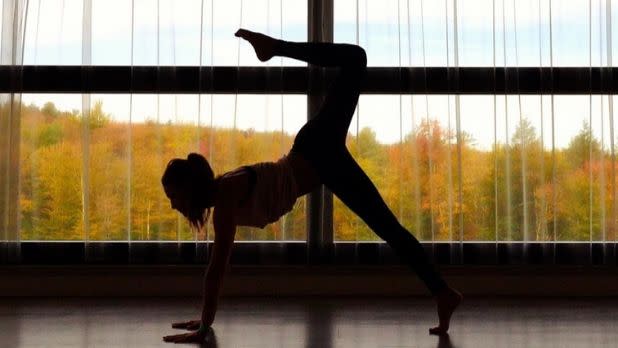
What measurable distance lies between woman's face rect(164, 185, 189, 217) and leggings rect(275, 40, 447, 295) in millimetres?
483

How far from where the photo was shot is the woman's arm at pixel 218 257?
9.55 ft

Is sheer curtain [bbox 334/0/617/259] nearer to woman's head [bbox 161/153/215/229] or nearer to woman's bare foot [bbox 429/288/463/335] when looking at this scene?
woman's bare foot [bbox 429/288/463/335]

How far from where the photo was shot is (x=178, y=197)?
2.90m

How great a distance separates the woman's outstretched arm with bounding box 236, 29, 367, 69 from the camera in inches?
119

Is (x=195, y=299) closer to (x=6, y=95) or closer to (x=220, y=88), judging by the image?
(x=220, y=88)

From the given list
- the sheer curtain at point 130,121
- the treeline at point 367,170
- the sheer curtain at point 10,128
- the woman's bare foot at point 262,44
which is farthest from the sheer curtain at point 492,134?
the sheer curtain at point 10,128

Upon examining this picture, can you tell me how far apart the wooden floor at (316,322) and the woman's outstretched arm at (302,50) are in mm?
1009

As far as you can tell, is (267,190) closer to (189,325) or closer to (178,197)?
(178,197)

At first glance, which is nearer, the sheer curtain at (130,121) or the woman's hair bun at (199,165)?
the woman's hair bun at (199,165)

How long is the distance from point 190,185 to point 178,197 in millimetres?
59

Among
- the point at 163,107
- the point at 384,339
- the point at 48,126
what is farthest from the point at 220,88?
the point at 384,339

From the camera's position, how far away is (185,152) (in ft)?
14.3

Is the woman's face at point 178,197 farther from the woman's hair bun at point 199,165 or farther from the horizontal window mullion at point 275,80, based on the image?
the horizontal window mullion at point 275,80

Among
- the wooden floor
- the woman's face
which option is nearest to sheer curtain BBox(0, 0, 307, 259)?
the wooden floor
